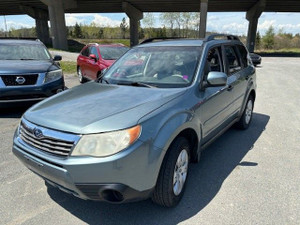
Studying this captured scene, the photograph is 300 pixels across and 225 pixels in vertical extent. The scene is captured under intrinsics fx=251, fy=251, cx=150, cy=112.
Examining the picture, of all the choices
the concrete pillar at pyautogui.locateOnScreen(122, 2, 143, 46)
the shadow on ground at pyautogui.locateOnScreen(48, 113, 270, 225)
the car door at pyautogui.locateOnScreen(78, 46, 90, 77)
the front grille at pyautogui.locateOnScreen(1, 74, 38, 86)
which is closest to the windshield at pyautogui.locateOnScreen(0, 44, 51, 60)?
the front grille at pyautogui.locateOnScreen(1, 74, 38, 86)

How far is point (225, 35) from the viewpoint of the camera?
174 inches

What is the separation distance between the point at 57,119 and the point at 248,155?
9.93ft

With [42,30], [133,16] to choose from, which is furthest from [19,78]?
[42,30]

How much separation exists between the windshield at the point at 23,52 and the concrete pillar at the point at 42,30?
140ft

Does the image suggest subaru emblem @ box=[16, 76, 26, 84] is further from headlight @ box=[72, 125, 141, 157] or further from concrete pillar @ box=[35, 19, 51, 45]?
concrete pillar @ box=[35, 19, 51, 45]

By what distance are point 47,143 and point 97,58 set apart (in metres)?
7.02

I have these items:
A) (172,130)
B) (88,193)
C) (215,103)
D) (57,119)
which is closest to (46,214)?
(88,193)

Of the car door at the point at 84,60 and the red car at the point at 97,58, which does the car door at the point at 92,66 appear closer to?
the red car at the point at 97,58

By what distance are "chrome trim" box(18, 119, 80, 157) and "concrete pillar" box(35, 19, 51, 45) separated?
48.3m

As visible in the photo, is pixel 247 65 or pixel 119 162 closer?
pixel 119 162

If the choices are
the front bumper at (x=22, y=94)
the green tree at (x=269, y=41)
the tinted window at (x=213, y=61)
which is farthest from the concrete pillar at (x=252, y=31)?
the tinted window at (x=213, y=61)

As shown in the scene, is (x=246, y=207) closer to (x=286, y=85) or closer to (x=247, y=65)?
(x=247, y=65)

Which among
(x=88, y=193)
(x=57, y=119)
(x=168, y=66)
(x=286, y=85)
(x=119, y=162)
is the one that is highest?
(x=168, y=66)

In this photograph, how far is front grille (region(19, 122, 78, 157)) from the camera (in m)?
2.17
